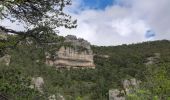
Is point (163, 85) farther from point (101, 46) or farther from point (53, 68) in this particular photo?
point (101, 46)

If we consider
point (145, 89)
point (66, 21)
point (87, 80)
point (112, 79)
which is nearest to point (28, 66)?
point (112, 79)

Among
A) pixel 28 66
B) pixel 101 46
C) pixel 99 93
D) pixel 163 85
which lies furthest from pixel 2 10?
pixel 101 46

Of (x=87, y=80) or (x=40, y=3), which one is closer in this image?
(x=40, y=3)

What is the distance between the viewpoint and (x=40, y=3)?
1397cm

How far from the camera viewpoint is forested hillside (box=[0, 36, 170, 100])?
17094 mm

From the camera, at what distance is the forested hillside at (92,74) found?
1709 cm

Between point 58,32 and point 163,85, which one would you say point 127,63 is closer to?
point 163,85

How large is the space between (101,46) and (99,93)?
68.6 metres

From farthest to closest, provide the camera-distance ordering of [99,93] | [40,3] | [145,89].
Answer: [99,93], [145,89], [40,3]

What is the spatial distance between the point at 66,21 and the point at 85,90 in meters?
102

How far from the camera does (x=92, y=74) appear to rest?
137 meters

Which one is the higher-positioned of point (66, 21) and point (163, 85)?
point (66, 21)

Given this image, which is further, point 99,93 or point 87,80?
point 87,80

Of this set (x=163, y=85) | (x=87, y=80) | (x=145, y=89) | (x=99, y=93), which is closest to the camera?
(x=163, y=85)
